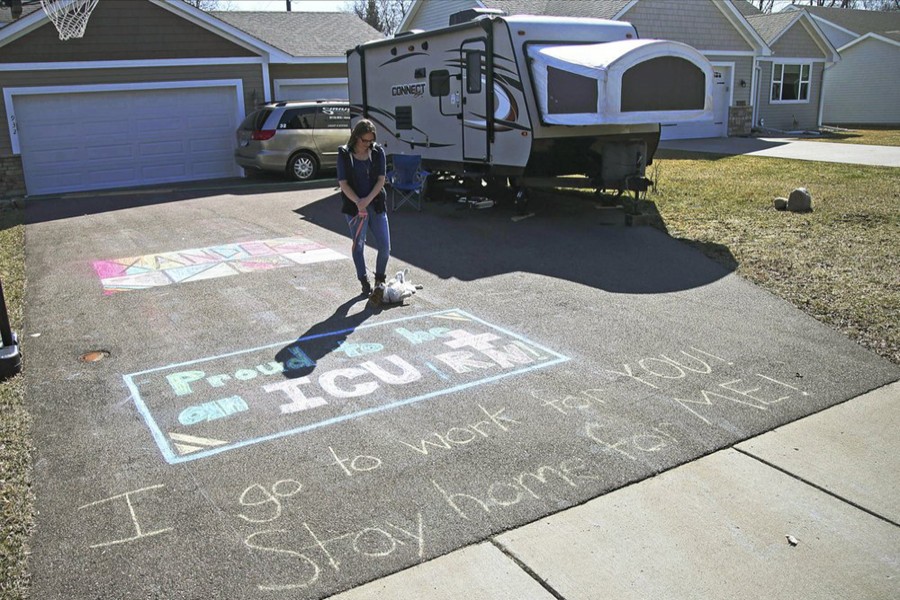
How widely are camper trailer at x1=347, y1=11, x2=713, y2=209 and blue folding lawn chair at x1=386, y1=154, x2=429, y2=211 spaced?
52 centimetres

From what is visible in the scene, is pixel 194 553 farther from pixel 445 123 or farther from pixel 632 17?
pixel 632 17

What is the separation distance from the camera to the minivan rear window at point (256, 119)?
1670cm

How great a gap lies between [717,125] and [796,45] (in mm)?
5795

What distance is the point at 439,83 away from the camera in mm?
12547

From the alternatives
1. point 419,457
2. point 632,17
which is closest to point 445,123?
point 419,457

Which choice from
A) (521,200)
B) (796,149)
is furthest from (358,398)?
(796,149)

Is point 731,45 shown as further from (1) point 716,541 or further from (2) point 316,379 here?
(1) point 716,541

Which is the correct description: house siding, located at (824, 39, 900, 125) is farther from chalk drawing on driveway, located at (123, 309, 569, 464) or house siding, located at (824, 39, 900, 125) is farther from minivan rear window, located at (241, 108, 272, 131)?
chalk drawing on driveway, located at (123, 309, 569, 464)

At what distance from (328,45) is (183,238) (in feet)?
38.1

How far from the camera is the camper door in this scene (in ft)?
37.7

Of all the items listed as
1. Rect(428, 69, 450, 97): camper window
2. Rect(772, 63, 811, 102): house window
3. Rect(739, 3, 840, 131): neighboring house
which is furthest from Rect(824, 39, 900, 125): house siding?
Rect(428, 69, 450, 97): camper window

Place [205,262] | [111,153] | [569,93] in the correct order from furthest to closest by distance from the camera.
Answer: [111,153] → [569,93] → [205,262]

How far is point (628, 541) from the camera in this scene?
3.54 meters

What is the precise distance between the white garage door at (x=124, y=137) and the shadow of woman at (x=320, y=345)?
42.9 ft
